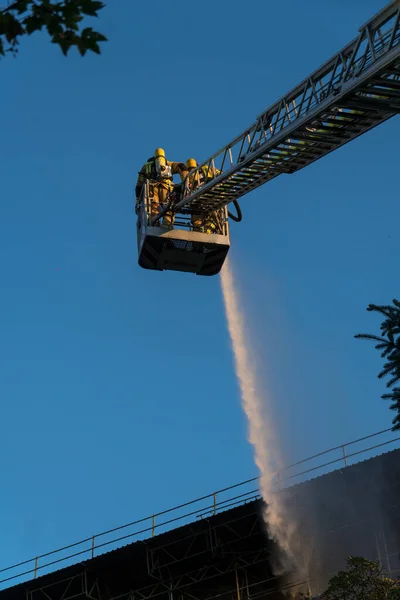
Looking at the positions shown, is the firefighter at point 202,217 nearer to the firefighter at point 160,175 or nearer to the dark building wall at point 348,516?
the firefighter at point 160,175

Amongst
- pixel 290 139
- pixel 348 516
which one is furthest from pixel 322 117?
pixel 348 516

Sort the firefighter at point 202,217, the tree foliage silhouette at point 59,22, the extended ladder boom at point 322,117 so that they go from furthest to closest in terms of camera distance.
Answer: the firefighter at point 202,217 < the extended ladder boom at point 322,117 < the tree foliage silhouette at point 59,22

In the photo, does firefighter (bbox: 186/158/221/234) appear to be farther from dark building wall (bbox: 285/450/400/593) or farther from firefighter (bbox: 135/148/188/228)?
dark building wall (bbox: 285/450/400/593)

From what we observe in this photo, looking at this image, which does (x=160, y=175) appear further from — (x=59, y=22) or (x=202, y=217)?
(x=59, y=22)

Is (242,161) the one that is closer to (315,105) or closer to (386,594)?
(315,105)

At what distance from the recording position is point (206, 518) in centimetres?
2870

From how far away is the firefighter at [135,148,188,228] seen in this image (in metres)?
28.3

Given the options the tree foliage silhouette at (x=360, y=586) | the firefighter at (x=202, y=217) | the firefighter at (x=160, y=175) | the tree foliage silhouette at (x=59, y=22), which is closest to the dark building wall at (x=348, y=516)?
the tree foliage silhouette at (x=360, y=586)

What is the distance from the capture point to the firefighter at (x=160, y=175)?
2834 centimetres

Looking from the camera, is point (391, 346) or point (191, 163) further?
point (191, 163)

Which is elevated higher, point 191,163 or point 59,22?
point 191,163

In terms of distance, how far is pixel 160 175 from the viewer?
2856 centimetres

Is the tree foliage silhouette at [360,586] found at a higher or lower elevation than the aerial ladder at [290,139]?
lower

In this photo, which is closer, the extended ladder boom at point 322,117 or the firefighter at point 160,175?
the extended ladder boom at point 322,117
